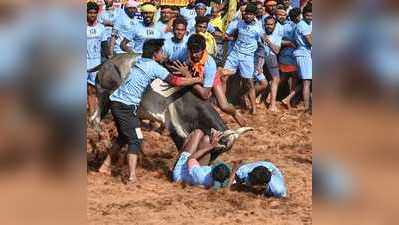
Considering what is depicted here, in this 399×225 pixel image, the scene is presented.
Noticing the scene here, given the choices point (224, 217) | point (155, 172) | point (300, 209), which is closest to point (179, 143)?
point (155, 172)

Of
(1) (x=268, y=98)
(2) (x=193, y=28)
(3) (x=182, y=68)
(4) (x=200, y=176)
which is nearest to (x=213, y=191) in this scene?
(4) (x=200, y=176)

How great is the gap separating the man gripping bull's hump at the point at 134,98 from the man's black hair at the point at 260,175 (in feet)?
2.13

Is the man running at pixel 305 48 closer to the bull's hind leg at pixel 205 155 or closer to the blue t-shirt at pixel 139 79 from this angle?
the bull's hind leg at pixel 205 155

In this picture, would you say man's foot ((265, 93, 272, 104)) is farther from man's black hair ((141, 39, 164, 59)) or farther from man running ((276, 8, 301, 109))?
man's black hair ((141, 39, 164, 59))

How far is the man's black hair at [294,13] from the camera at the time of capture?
15.1 feet

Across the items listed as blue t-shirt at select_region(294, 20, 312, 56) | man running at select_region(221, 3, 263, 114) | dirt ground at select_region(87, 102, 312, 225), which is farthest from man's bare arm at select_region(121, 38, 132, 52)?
blue t-shirt at select_region(294, 20, 312, 56)

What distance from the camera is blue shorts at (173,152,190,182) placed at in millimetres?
4707

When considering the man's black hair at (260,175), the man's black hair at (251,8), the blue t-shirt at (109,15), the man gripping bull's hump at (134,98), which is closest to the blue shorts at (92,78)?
the man gripping bull's hump at (134,98)

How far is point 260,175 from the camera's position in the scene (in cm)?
465

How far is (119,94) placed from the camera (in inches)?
185

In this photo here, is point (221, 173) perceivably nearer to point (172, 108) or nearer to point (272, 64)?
point (172, 108)

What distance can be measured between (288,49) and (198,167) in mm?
910
